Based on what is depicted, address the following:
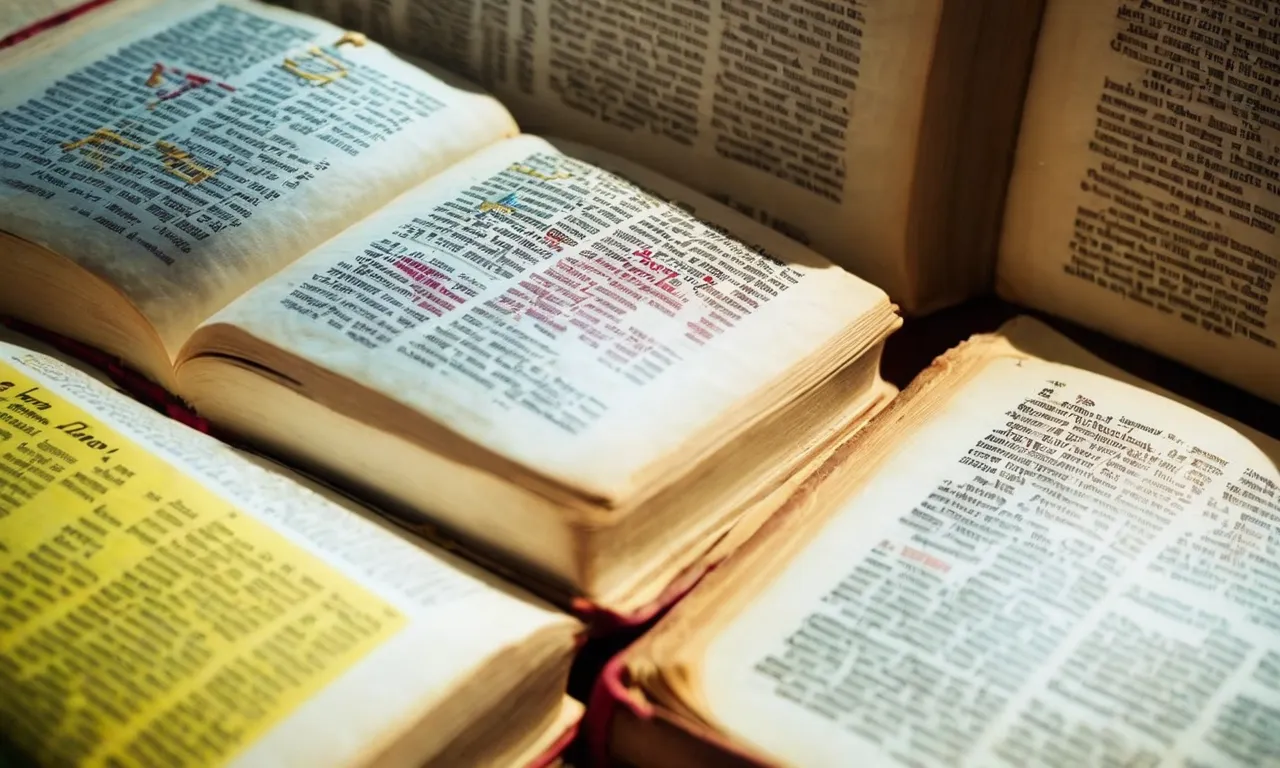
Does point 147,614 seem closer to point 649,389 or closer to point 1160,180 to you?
point 649,389

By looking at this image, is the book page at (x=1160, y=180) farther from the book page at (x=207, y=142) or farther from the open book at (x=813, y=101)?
the book page at (x=207, y=142)

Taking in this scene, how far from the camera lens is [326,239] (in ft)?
2.84

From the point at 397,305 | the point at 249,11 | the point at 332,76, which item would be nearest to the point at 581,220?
the point at 397,305

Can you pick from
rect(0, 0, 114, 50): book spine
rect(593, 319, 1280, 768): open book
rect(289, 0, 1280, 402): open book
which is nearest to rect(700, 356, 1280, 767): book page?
rect(593, 319, 1280, 768): open book

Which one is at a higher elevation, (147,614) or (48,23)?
(48,23)

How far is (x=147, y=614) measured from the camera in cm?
65

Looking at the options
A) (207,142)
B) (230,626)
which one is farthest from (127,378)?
(230,626)

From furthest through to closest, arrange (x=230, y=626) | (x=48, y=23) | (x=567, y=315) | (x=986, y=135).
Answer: (x=48, y=23) < (x=986, y=135) < (x=567, y=315) < (x=230, y=626)

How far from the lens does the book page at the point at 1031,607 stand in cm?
62

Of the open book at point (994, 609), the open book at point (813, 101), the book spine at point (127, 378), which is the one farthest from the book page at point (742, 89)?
the book spine at point (127, 378)

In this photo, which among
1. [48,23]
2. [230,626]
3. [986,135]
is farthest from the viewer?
[48,23]

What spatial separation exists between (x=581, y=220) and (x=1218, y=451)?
0.41 metres

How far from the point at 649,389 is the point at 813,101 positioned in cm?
27

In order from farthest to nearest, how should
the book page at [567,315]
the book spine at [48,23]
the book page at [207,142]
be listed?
1. the book spine at [48,23]
2. the book page at [207,142]
3. the book page at [567,315]
